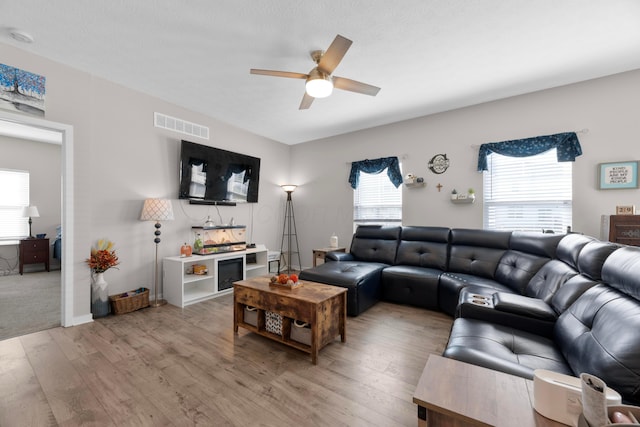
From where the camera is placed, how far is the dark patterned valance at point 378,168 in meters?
4.31

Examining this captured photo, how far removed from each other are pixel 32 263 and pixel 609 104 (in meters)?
9.15

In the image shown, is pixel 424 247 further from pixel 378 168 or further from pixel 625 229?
pixel 625 229

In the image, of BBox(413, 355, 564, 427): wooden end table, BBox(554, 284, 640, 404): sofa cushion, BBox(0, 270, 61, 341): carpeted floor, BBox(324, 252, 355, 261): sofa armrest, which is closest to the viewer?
BBox(413, 355, 564, 427): wooden end table

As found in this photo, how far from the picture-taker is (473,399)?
0.95 metres

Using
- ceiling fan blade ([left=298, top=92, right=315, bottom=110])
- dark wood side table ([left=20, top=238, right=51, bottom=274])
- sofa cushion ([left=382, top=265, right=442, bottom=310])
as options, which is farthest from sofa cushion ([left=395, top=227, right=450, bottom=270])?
dark wood side table ([left=20, top=238, right=51, bottom=274])

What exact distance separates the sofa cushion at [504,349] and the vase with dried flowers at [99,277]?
11.3 feet

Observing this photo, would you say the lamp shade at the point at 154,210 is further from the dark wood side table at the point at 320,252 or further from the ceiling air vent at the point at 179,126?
the dark wood side table at the point at 320,252

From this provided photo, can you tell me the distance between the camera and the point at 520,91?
10.8 ft

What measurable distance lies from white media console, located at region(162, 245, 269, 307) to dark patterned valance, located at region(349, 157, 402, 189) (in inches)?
85.6

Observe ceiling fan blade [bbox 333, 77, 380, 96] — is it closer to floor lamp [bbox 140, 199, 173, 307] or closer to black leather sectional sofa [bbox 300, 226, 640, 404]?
black leather sectional sofa [bbox 300, 226, 640, 404]

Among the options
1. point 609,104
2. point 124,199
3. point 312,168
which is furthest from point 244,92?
point 609,104

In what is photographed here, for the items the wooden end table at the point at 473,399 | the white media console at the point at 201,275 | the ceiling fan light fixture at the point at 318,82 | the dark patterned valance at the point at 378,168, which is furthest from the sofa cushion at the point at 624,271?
the white media console at the point at 201,275

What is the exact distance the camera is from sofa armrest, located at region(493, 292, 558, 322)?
5.69ft

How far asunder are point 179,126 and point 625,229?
212 inches
